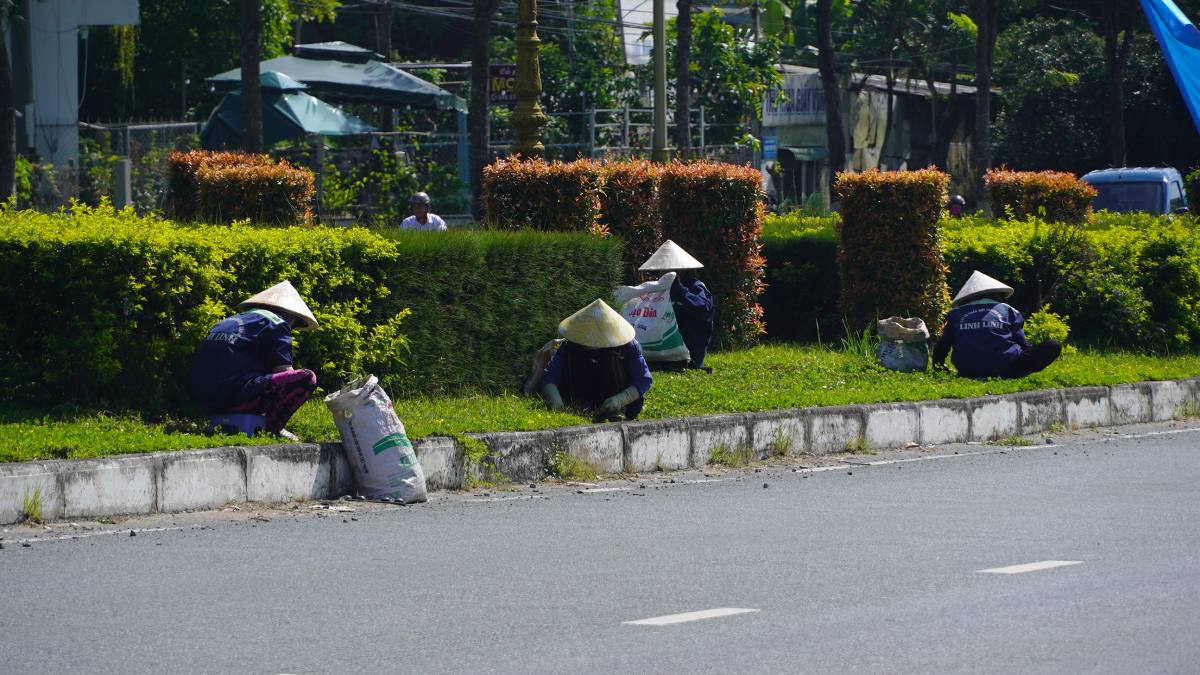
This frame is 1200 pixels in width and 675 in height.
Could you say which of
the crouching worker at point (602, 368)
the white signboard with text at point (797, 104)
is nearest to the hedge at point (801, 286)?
the crouching worker at point (602, 368)

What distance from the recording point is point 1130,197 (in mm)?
33094

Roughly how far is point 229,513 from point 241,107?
1952 cm

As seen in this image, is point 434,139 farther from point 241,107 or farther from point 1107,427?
point 1107,427

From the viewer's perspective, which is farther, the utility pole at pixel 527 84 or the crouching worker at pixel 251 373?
the utility pole at pixel 527 84

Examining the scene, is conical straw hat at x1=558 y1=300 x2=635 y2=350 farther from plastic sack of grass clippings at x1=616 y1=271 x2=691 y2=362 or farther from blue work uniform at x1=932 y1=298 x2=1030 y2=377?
blue work uniform at x1=932 y1=298 x2=1030 y2=377

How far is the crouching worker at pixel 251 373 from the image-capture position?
10.2 metres

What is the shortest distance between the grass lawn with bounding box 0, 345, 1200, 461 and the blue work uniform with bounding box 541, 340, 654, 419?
25 cm

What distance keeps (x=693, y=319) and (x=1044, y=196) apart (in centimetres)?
935

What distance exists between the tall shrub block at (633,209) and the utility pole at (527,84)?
773mm

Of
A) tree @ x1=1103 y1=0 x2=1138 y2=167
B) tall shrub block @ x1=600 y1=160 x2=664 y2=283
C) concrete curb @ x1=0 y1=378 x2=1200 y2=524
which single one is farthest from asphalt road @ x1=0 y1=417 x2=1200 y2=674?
tree @ x1=1103 y1=0 x2=1138 y2=167

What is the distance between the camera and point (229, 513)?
9.35 meters

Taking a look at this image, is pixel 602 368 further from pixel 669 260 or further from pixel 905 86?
pixel 905 86

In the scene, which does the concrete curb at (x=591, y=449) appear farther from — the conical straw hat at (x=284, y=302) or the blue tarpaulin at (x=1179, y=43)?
the blue tarpaulin at (x=1179, y=43)

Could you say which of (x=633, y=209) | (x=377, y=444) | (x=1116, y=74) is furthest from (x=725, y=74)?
(x=377, y=444)
